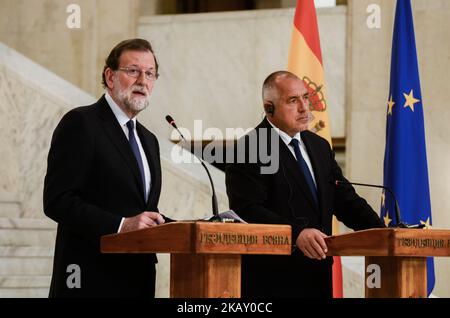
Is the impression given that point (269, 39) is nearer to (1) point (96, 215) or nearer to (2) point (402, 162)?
(2) point (402, 162)

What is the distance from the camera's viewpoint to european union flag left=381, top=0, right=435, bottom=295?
7293 millimetres

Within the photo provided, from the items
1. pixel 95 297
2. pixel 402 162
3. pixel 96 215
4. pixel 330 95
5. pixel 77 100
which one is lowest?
pixel 95 297

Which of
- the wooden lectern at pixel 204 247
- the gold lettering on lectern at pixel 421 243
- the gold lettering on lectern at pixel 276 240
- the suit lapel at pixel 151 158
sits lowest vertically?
the wooden lectern at pixel 204 247

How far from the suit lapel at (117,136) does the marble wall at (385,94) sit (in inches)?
230

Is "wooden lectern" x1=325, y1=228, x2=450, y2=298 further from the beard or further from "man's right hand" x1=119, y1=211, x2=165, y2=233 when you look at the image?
the beard

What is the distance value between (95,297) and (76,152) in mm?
581

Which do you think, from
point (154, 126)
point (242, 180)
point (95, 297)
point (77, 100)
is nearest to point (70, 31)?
point (154, 126)

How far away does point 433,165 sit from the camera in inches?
364

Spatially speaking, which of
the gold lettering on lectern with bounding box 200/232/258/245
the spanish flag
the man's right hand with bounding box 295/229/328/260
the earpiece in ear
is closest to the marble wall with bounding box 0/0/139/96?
the spanish flag

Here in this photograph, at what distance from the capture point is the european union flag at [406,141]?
7.29 meters

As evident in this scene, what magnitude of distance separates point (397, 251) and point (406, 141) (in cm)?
383

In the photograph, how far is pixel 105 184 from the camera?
3.70m

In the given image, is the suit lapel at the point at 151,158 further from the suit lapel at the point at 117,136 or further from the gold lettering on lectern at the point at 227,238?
the gold lettering on lectern at the point at 227,238

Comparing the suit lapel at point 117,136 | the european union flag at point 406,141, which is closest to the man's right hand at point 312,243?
the suit lapel at point 117,136
